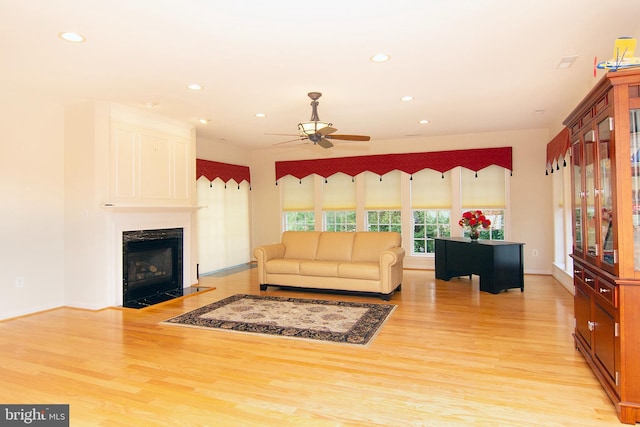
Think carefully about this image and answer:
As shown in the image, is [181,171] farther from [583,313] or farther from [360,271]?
[583,313]

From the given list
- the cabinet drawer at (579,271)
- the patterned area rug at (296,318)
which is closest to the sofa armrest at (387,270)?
the patterned area rug at (296,318)

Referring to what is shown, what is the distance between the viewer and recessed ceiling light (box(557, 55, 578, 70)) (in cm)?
374

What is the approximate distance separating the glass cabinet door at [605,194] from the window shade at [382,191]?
18.2 ft

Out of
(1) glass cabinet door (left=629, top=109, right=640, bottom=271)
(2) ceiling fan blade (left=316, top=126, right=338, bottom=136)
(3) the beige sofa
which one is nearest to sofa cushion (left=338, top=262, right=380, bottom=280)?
(3) the beige sofa

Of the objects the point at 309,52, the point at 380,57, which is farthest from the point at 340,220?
the point at 309,52

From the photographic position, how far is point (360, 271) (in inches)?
215

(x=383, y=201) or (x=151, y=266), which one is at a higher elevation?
(x=383, y=201)

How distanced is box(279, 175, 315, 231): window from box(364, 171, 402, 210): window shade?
4.29ft

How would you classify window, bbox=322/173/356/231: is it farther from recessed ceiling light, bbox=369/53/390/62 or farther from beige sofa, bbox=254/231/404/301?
recessed ceiling light, bbox=369/53/390/62

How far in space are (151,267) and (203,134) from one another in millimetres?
2700

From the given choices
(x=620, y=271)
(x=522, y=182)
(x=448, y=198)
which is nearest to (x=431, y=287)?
(x=448, y=198)

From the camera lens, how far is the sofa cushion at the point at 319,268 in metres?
5.65

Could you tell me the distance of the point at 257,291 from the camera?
613cm

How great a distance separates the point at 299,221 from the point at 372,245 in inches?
133
